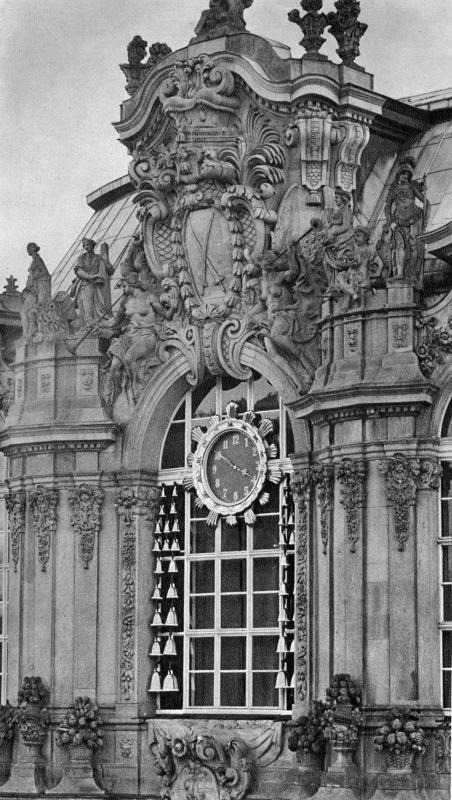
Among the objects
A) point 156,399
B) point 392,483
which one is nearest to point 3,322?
point 156,399

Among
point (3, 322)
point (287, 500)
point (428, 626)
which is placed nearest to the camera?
point (428, 626)

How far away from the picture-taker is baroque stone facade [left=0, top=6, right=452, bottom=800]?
36.3m

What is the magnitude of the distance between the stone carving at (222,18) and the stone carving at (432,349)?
6781 millimetres

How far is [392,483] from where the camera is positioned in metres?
36.3

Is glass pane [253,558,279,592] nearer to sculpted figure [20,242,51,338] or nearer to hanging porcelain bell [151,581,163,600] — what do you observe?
hanging porcelain bell [151,581,163,600]

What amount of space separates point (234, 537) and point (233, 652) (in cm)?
185

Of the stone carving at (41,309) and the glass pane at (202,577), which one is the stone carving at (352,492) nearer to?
the glass pane at (202,577)

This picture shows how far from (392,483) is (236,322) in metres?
4.46

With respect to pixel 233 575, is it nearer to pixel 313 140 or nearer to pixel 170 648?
pixel 170 648

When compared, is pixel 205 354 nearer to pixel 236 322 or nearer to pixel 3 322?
pixel 236 322

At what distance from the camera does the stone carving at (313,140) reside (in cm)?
3872

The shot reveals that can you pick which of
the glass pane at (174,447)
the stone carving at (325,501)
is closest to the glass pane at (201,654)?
the glass pane at (174,447)

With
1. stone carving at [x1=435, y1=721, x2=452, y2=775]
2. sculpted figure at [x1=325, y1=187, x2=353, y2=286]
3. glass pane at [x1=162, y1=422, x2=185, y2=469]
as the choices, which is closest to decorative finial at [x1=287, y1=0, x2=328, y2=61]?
sculpted figure at [x1=325, y1=187, x2=353, y2=286]

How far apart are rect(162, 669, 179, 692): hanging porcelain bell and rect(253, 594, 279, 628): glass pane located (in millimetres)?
1797
